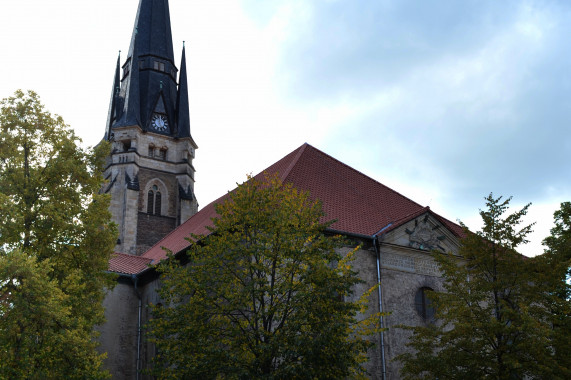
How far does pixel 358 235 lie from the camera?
18.7 m

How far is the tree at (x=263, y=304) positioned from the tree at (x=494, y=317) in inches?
71.4

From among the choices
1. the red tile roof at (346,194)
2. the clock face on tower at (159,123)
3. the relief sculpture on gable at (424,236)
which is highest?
the clock face on tower at (159,123)

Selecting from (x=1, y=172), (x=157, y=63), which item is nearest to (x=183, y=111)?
(x=157, y=63)

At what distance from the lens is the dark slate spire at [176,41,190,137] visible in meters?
41.8

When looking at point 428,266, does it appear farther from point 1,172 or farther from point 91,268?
point 1,172

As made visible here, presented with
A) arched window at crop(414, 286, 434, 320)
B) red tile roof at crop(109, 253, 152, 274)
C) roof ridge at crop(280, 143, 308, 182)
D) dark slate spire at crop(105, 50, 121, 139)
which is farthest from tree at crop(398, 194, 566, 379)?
dark slate spire at crop(105, 50, 121, 139)

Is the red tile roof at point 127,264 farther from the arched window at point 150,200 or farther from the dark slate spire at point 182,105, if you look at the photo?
the dark slate spire at point 182,105

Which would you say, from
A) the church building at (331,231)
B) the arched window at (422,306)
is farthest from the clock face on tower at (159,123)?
the arched window at (422,306)

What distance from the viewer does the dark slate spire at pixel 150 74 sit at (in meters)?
40.9

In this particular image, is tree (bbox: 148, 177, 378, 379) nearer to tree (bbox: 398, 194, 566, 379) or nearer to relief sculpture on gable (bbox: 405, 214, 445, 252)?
tree (bbox: 398, 194, 566, 379)

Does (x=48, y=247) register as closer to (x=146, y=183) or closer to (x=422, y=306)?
(x=422, y=306)

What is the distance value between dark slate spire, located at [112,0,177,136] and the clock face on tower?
81 mm

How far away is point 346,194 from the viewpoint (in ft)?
69.3

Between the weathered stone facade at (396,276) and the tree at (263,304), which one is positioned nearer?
the tree at (263,304)
